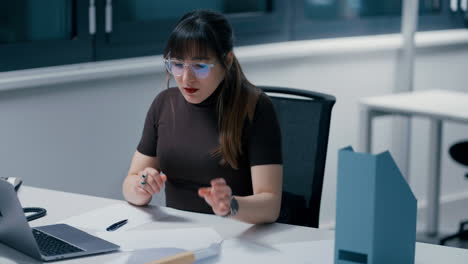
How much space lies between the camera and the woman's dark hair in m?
2.14

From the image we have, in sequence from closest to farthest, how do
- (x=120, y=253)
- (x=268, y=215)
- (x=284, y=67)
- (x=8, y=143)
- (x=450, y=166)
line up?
(x=120, y=253), (x=268, y=215), (x=8, y=143), (x=284, y=67), (x=450, y=166)

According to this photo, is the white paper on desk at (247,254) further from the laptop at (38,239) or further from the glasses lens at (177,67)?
the glasses lens at (177,67)

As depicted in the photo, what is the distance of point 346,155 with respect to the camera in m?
1.50

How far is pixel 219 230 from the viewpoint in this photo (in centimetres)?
196

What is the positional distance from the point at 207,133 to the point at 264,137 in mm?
174

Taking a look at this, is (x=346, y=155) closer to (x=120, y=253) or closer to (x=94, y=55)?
(x=120, y=253)

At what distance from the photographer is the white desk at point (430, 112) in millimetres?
3701

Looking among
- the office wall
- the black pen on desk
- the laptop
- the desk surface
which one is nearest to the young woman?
the black pen on desk

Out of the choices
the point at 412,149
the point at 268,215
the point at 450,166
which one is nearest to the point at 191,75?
the point at 268,215

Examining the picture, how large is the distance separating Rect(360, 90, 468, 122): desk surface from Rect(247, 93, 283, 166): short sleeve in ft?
5.29

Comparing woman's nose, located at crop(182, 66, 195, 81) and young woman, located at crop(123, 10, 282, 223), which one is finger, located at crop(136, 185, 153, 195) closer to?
young woman, located at crop(123, 10, 282, 223)

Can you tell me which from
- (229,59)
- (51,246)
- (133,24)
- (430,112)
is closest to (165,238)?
(51,246)

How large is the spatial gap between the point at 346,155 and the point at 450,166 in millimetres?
3358

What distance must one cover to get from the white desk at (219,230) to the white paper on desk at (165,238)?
0.03 meters
